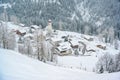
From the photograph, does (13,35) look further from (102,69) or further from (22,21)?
(102,69)

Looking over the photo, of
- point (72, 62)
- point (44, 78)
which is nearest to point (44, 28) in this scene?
point (72, 62)

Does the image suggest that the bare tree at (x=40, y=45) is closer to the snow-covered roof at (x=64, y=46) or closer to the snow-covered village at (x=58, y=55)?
the snow-covered village at (x=58, y=55)

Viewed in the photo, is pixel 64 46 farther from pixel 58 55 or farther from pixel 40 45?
pixel 40 45

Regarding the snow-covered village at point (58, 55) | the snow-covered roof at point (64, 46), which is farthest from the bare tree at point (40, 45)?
the snow-covered roof at point (64, 46)

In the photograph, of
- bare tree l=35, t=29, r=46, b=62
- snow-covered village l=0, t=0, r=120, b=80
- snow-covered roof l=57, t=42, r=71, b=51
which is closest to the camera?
snow-covered village l=0, t=0, r=120, b=80

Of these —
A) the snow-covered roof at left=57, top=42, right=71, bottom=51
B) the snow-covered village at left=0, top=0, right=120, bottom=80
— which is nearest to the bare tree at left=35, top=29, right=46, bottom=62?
the snow-covered village at left=0, top=0, right=120, bottom=80

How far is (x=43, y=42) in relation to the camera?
3398mm

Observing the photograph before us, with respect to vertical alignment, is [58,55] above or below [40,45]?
below

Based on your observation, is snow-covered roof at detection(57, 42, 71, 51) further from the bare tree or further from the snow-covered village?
the bare tree

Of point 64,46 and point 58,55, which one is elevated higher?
→ point 64,46

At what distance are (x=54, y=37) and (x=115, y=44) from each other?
4.68 ft

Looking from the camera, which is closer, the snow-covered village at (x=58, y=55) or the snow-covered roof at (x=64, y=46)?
the snow-covered village at (x=58, y=55)

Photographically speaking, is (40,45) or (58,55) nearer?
(58,55)

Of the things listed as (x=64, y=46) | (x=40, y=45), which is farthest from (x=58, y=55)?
(x=40, y=45)
